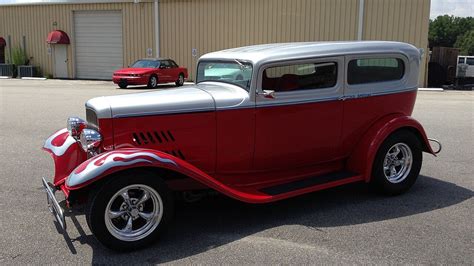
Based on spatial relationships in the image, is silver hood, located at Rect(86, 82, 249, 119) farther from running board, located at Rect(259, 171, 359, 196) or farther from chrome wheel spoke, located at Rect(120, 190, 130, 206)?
running board, located at Rect(259, 171, 359, 196)

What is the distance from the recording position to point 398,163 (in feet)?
18.0

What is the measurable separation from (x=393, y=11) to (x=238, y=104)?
20760 mm

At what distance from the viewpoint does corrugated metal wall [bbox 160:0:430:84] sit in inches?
899

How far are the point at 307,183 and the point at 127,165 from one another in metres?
2.00

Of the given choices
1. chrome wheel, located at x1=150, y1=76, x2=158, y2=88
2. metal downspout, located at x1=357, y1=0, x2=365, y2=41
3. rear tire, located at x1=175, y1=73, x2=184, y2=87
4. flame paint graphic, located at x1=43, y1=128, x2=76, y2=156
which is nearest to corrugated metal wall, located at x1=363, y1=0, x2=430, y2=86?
metal downspout, located at x1=357, y1=0, x2=365, y2=41

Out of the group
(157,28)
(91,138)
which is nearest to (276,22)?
(157,28)

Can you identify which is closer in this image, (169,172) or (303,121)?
(169,172)

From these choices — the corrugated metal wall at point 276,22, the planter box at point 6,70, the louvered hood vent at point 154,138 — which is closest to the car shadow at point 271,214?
the louvered hood vent at point 154,138

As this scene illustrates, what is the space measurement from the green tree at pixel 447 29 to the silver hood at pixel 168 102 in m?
129

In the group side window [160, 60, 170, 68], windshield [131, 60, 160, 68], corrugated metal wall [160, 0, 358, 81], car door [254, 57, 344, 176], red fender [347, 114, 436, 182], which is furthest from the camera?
corrugated metal wall [160, 0, 358, 81]

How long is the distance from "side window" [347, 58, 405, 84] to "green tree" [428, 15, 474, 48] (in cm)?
12759

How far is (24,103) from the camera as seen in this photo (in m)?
14.8

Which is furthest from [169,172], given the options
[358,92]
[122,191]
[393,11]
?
[393,11]

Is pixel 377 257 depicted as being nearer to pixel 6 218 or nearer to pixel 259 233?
pixel 259 233
